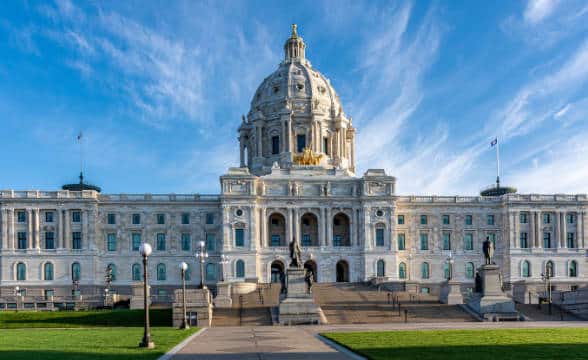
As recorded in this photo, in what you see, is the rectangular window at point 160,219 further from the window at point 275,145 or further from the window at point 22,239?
the window at point 275,145

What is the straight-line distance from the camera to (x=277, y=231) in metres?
97.0

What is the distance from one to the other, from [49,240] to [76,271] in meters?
5.36

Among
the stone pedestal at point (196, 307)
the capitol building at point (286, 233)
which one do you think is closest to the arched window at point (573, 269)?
the capitol building at point (286, 233)

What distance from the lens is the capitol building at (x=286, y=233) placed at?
9169 cm

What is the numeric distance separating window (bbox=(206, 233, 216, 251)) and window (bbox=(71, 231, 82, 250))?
16492mm

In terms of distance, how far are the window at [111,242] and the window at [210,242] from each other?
12260mm

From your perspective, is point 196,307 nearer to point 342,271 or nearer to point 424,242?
point 342,271

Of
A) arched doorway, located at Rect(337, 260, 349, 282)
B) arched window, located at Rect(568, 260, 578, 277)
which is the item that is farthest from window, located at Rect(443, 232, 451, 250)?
arched window, located at Rect(568, 260, 578, 277)

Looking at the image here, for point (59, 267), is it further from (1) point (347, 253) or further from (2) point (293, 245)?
(2) point (293, 245)

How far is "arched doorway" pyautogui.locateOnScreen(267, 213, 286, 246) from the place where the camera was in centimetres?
9644

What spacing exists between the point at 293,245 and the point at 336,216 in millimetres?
42829

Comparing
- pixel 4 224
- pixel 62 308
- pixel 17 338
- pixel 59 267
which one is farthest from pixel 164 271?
pixel 17 338

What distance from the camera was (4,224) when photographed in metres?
91.4

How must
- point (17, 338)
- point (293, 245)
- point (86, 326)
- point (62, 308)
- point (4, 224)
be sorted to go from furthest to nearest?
point (4, 224)
point (62, 308)
point (293, 245)
point (86, 326)
point (17, 338)
